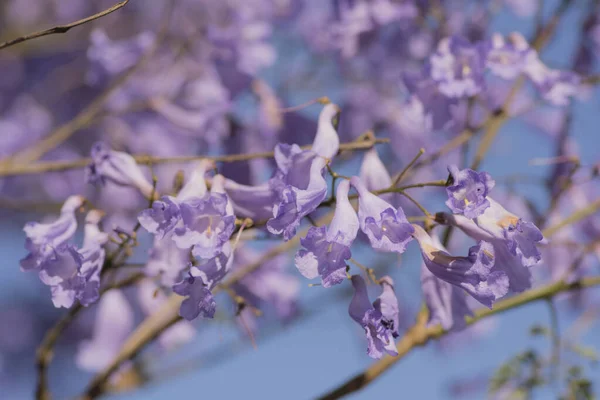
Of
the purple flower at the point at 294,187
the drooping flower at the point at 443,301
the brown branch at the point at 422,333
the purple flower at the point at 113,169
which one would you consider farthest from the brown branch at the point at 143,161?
the brown branch at the point at 422,333

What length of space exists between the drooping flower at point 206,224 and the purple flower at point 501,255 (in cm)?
34

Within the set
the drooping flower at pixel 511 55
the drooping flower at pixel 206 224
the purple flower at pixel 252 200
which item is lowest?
the drooping flower at pixel 511 55

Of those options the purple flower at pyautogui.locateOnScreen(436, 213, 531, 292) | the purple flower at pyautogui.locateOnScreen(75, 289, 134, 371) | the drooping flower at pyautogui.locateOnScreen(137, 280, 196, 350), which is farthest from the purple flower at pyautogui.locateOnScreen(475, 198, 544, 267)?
the purple flower at pyautogui.locateOnScreen(75, 289, 134, 371)

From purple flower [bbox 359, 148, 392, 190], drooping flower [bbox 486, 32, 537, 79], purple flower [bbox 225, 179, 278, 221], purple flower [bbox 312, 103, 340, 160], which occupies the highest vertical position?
purple flower [bbox 312, 103, 340, 160]

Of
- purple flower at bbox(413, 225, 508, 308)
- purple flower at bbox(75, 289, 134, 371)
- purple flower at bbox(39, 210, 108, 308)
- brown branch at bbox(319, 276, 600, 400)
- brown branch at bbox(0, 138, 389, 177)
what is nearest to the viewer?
purple flower at bbox(413, 225, 508, 308)

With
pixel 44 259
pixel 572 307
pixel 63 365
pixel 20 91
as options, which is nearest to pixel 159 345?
pixel 44 259

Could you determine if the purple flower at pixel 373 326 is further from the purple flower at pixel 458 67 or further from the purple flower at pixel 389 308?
the purple flower at pixel 458 67

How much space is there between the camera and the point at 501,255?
1.07 meters

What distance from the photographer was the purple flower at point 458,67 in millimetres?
1565

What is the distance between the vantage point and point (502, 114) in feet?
6.15

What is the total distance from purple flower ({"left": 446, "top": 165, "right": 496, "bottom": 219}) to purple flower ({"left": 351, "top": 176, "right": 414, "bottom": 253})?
0.08 meters

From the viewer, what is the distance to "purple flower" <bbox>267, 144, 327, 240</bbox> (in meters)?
1.00

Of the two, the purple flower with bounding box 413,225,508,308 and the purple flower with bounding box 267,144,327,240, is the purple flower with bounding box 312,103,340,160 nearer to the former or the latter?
the purple flower with bounding box 267,144,327,240

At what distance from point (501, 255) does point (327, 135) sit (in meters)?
0.36
